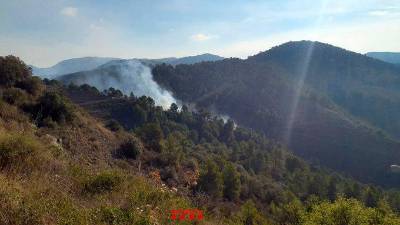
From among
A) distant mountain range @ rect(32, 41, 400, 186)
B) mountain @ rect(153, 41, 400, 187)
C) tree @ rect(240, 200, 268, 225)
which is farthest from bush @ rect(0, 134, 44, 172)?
distant mountain range @ rect(32, 41, 400, 186)

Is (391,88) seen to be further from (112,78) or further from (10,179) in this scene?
(10,179)

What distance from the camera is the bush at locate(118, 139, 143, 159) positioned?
2630cm

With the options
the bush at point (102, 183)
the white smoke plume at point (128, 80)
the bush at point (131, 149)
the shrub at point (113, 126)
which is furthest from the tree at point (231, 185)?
the white smoke plume at point (128, 80)

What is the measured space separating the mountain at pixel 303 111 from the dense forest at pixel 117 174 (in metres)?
33.5

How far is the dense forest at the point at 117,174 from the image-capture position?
18.9 feet

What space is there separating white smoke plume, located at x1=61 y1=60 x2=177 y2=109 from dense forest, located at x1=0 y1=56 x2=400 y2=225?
60991mm

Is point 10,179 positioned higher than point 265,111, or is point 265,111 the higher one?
point 10,179

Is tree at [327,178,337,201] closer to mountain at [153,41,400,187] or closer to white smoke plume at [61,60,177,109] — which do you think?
mountain at [153,41,400,187]

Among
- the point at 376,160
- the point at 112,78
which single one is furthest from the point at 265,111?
the point at 112,78

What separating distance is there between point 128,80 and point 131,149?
150643 mm

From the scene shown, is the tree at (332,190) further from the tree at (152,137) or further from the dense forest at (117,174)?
the tree at (152,137)

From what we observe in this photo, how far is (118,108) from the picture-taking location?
6194 cm

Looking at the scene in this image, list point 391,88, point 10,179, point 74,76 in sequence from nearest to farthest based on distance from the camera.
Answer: point 10,179, point 74,76, point 391,88

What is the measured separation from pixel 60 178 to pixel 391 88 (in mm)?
213451
